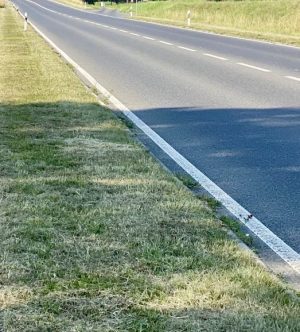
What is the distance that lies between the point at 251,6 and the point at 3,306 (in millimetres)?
36806

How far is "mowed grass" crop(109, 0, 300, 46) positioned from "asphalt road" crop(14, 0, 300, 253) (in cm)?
645

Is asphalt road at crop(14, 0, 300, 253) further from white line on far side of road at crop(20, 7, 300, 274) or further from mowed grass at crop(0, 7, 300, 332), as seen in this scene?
mowed grass at crop(0, 7, 300, 332)

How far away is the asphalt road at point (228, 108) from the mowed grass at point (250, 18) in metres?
6.45

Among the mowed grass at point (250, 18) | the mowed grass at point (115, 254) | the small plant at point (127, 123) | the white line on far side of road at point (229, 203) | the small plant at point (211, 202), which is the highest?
the mowed grass at point (250, 18)

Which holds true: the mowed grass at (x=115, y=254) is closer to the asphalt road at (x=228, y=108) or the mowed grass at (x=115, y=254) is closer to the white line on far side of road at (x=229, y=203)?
the white line on far side of road at (x=229, y=203)

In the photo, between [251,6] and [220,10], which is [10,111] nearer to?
[251,6]

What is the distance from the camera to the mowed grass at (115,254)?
302 centimetres

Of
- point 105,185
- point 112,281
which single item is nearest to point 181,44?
point 105,185

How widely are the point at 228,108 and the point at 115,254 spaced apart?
5917mm

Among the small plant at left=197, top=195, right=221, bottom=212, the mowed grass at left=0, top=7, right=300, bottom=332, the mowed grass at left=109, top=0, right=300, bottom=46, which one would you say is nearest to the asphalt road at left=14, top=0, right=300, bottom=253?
the small plant at left=197, top=195, right=221, bottom=212

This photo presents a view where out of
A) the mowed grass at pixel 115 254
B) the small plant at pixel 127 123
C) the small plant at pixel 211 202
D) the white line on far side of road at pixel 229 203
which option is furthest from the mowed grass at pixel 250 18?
the small plant at pixel 211 202

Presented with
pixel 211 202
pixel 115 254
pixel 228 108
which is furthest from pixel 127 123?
pixel 115 254

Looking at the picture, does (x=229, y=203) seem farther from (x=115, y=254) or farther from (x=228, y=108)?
(x=228, y=108)

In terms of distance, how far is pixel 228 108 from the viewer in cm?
936
